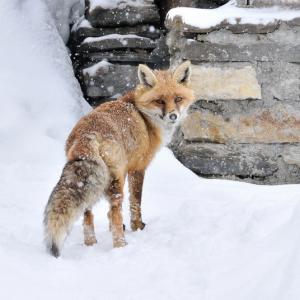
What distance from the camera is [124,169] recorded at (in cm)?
361

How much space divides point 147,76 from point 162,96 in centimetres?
21

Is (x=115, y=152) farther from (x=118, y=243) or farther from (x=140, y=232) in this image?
(x=140, y=232)

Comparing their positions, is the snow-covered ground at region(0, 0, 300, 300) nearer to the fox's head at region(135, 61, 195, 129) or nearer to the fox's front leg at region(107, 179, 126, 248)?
the fox's front leg at region(107, 179, 126, 248)

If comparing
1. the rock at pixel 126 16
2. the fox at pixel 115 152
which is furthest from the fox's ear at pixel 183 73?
the rock at pixel 126 16

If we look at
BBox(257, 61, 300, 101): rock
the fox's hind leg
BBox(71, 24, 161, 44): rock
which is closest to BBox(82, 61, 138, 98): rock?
BBox(71, 24, 161, 44): rock

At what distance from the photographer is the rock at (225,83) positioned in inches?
203

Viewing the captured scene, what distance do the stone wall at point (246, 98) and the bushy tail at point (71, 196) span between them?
7.08 feet

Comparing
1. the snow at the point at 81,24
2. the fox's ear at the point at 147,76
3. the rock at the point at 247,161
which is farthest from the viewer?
the snow at the point at 81,24

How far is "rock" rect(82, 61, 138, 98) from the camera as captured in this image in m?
6.50

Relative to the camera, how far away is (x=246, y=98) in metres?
5.16

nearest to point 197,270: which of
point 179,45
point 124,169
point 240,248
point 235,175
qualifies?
point 240,248

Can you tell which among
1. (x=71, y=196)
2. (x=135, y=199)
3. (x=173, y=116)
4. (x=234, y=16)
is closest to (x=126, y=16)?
(x=234, y=16)

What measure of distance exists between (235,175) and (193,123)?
67cm

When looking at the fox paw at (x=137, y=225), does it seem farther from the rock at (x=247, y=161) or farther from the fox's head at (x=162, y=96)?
the rock at (x=247, y=161)
